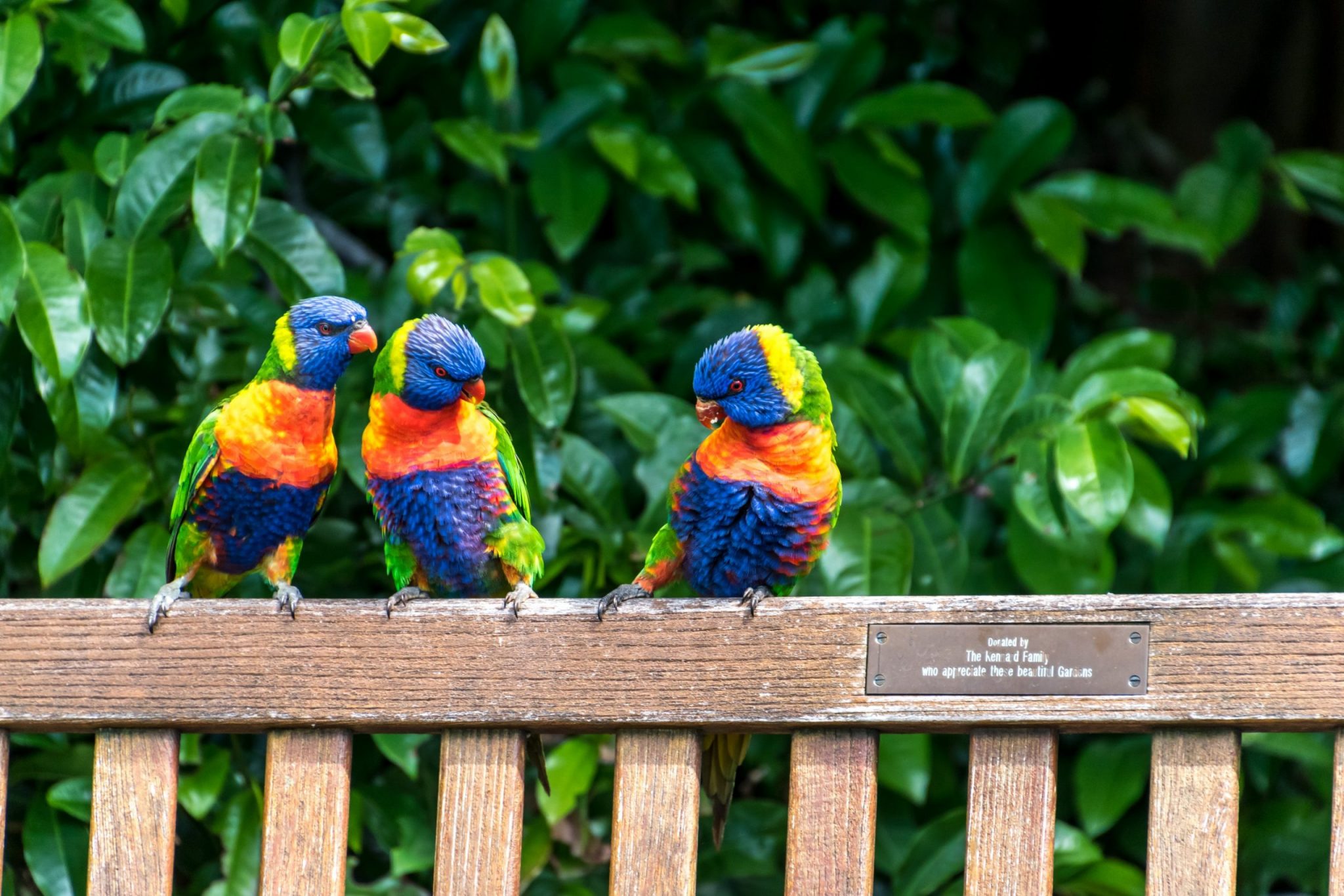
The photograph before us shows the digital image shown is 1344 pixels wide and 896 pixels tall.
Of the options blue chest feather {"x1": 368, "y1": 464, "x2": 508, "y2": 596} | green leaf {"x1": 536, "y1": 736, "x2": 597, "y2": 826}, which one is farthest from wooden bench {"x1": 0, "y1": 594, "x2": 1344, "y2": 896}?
green leaf {"x1": 536, "y1": 736, "x2": 597, "y2": 826}

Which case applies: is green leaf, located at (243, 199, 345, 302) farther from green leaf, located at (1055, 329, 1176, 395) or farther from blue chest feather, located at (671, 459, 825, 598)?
green leaf, located at (1055, 329, 1176, 395)

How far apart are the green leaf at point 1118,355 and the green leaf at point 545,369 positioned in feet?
3.88

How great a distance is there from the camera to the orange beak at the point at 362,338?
2174 millimetres

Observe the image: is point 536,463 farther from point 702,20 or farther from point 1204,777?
point 702,20

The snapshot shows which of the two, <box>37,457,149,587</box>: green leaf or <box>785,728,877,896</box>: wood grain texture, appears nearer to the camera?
<box>785,728,877,896</box>: wood grain texture

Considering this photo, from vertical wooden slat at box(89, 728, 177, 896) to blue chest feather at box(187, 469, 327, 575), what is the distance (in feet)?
1.80

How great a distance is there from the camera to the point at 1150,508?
290 cm

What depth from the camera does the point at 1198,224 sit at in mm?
3533

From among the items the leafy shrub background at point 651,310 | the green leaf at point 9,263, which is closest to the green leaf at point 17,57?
the leafy shrub background at point 651,310

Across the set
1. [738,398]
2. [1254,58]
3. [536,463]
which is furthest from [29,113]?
[1254,58]

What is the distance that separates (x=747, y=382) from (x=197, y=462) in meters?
1.00

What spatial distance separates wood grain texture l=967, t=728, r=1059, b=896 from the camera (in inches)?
65.0

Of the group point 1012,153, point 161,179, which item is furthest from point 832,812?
point 1012,153

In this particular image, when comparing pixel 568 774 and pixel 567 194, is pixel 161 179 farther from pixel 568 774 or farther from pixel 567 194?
pixel 568 774
